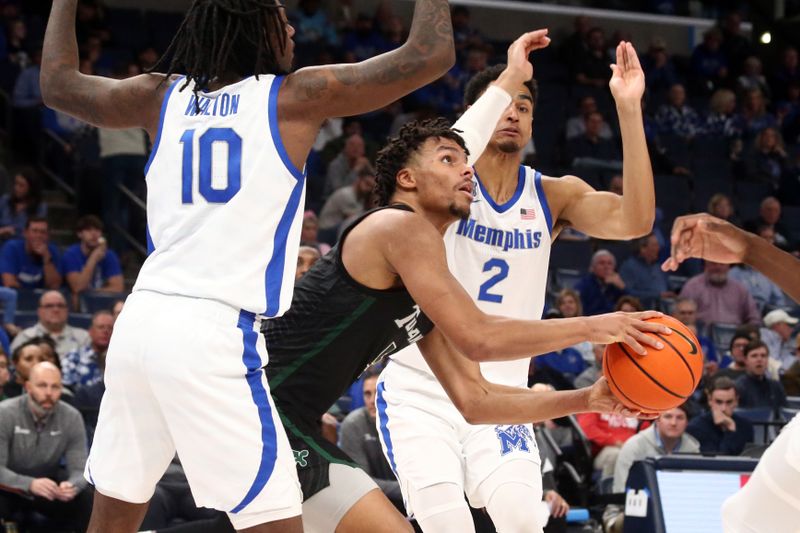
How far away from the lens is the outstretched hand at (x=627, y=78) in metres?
4.79

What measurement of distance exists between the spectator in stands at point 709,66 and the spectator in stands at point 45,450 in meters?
12.3

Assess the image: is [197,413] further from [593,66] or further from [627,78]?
[593,66]

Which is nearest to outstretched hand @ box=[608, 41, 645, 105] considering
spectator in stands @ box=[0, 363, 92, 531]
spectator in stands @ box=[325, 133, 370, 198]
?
spectator in stands @ box=[0, 363, 92, 531]

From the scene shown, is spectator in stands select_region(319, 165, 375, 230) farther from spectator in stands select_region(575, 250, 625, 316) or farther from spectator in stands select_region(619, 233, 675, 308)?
spectator in stands select_region(619, 233, 675, 308)

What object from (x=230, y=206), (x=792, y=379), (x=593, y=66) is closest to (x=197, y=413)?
(x=230, y=206)

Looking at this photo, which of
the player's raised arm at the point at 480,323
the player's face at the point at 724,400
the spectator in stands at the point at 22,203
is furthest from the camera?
the spectator in stands at the point at 22,203

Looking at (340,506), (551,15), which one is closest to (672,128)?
(551,15)

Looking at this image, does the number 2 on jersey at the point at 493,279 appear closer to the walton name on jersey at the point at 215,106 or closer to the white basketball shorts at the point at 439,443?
the white basketball shorts at the point at 439,443

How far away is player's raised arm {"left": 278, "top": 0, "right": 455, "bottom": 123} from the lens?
3566 millimetres

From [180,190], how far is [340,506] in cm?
119

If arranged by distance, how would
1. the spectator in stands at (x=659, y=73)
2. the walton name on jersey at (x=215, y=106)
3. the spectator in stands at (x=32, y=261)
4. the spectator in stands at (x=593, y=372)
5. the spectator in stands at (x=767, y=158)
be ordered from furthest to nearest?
the spectator in stands at (x=659, y=73) < the spectator in stands at (x=767, y=158) < the spectator in stands at (x=32, y=261) < the spectator in stands at (x=593, y=372) < the walton name on jersey at (x=215, y=106)

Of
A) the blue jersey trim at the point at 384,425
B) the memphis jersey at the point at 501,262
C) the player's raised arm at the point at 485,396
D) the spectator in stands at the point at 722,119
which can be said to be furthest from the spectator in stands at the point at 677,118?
the player's raised arm at the point at 485,396

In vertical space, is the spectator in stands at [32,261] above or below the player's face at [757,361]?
above

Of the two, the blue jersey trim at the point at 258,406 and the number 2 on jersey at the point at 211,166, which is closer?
the blue jersey trim at the point at 258,406
